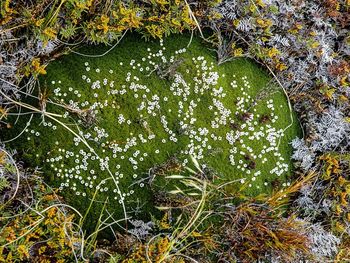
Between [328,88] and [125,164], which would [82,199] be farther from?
[328,88]

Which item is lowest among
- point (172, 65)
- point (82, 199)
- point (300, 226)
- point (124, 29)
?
point (300, 226)

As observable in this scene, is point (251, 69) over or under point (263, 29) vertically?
under

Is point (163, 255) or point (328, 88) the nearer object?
point (163, 255)

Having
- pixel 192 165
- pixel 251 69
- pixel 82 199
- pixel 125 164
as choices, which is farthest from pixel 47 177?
pixel 251 69

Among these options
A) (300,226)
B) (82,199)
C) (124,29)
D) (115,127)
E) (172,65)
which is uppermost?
(124,29)

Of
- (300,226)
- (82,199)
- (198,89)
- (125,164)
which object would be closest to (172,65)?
(198,89)

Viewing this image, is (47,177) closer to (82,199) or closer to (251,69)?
(82,199)
